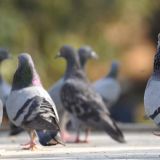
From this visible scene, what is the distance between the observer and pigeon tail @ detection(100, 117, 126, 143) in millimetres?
15039

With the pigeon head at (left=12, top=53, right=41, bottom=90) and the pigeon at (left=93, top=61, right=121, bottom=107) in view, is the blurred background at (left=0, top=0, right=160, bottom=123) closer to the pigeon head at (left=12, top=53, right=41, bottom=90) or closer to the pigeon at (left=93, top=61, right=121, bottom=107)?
the pigeon at (left=93, top=61, right=121, bottom=107)

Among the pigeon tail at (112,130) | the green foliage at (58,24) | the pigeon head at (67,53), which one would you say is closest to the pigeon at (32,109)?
the pigeon tail at (112,130)

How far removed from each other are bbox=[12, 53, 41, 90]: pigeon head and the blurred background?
1379cm

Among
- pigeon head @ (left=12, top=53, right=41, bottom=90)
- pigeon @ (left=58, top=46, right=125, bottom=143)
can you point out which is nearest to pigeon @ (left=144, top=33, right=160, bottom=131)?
pigeon head @ (left=12, top=53, right=41, bottom=90)

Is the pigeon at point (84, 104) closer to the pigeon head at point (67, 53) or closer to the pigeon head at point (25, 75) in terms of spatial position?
the pigeon head at point (67, 53)

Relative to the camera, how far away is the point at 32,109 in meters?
12.4

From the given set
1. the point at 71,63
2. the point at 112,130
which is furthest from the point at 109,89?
the point at 112,130

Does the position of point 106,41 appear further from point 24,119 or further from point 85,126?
point 24,119

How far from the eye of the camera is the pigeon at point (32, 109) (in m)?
12.3

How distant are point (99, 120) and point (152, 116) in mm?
4487

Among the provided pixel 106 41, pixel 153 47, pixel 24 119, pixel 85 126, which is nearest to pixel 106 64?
pixel 106 41

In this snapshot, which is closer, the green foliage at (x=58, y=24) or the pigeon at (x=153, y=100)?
the pigeon at (x=153, y=100)

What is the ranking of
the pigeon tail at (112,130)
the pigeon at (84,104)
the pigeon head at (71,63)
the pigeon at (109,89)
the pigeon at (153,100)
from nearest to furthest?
the pigeon at (153,100), the pigeon tail at (112,130), the pigeon at (84,104), the pigeon head at (71,63), the pigeon at (109,89)

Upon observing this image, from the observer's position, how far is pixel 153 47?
32344 millimetres
